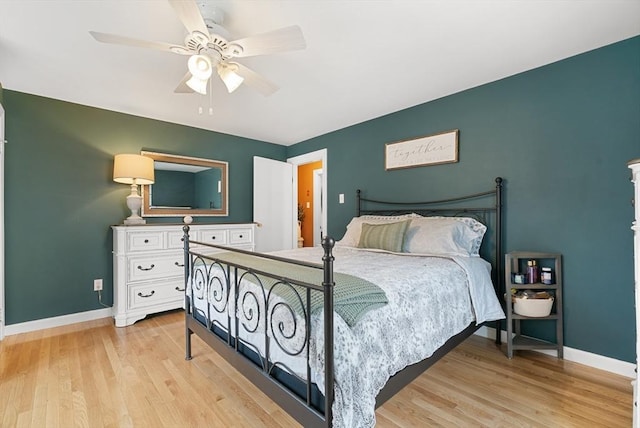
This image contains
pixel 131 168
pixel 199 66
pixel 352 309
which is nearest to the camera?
pixel 352 309

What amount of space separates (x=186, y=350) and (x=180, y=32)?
229cm

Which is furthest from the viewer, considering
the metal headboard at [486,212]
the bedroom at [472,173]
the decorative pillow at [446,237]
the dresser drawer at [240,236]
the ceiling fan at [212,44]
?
the dresser drawer at [240,236]

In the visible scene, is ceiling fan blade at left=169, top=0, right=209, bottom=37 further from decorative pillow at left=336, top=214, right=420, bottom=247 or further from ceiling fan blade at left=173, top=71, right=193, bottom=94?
decorative pillow at left=336, top=214, right=420, bottom=247

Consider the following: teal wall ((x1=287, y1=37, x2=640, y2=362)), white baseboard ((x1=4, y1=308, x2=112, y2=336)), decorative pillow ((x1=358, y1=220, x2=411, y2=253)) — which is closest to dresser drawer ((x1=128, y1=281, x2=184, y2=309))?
white baseboard ((x1=4, y1=308, x2=112, y2=336))

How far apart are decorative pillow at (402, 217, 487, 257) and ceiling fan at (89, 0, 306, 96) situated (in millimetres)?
1761

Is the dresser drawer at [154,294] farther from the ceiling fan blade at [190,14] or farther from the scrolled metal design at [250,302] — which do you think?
the ceiling fan blade at [190,14]

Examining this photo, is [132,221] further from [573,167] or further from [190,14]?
[573,167]

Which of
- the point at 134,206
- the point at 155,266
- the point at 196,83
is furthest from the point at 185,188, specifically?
the point at 196,83

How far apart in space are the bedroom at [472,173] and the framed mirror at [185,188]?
0.18 meters

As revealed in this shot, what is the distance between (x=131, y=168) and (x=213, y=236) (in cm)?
116

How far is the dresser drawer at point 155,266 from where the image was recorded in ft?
10.2

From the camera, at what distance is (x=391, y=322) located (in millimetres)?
1450

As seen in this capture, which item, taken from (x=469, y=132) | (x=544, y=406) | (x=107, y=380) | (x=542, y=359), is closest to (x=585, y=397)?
(x=544, y=406)

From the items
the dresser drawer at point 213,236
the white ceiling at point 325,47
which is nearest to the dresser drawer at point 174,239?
the dresser drawer at point 213,236
